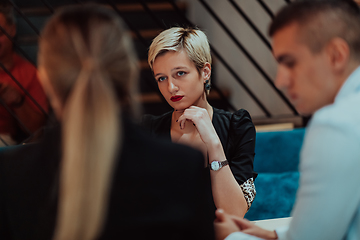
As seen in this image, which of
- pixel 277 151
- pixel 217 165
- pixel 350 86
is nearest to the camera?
pixel 350 86

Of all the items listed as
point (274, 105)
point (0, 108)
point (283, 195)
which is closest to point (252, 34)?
point (274, 105)

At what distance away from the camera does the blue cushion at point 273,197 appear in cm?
190

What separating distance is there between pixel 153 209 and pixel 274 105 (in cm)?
233

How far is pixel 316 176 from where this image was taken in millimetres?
704

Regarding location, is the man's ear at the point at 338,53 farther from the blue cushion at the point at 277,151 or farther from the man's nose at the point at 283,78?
the blue cushion at the point at 277,151

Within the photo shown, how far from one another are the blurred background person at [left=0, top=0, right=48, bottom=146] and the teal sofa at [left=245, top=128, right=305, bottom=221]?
1.44 m

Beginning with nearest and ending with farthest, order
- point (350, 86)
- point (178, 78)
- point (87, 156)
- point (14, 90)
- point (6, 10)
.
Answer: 1. point (87, 156)
2. point (350, 86)
3. point (178, 78)
4. point (6, 10)
5. point (14, 90)

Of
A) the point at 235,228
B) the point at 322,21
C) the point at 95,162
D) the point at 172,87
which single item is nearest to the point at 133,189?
the point at 95,162

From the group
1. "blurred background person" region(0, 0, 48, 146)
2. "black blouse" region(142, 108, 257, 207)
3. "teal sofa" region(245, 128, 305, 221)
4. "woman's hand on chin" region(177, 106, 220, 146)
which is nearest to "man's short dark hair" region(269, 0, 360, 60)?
"woman's hand on chin" region(177, 106, 220, 146)

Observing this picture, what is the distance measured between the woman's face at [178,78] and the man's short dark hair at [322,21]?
0.51m

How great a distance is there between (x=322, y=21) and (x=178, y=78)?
630 mm

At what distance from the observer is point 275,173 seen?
206 cm

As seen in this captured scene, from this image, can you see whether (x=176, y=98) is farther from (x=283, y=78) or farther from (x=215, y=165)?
(x=283, y=78)

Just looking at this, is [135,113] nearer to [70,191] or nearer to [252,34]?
[70,191]
